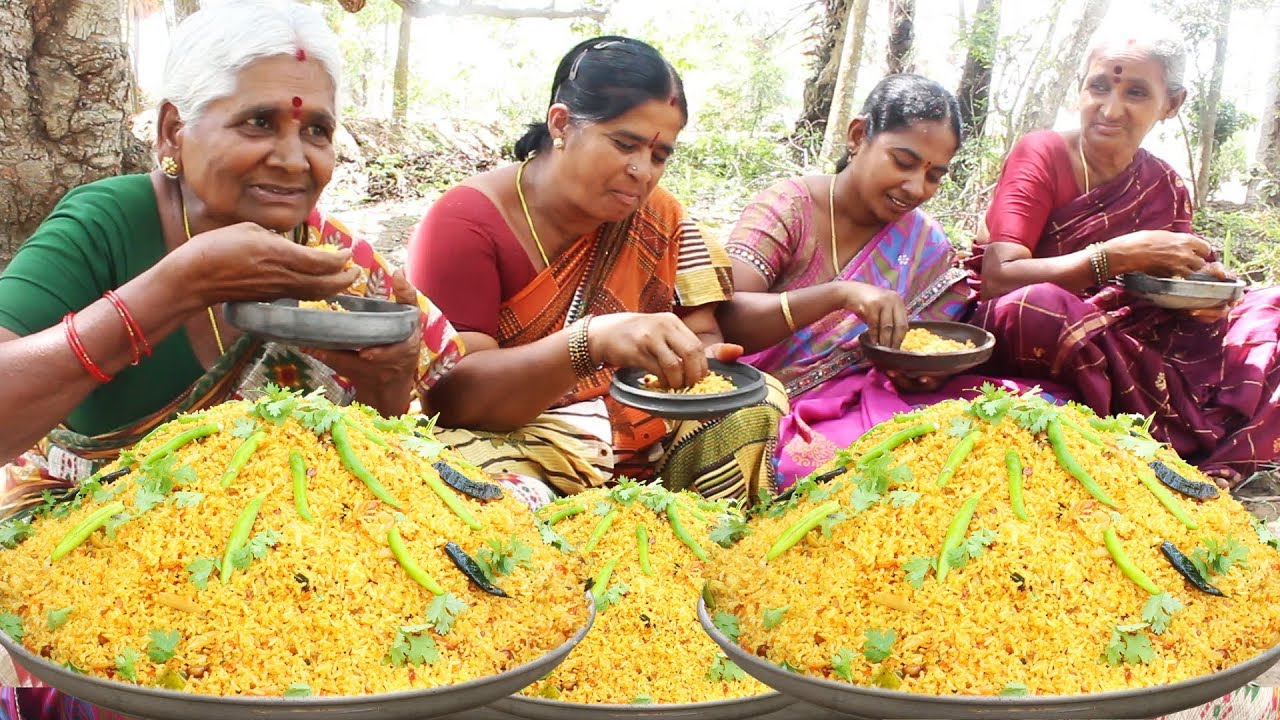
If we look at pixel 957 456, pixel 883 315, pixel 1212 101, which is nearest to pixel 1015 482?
pixel 957 456

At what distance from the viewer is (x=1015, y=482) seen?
1.43 metres

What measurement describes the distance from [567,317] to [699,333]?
1.86ft

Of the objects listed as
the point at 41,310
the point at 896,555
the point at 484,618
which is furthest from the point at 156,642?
the point at 41,310

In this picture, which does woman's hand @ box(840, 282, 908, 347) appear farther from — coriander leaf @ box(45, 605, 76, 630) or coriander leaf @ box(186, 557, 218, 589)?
coriander leaf @ box(45, 605, 76, 630)

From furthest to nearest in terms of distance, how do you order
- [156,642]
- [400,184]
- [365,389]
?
[400,184]
[365,389]
[156,642]

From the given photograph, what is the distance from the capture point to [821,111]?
1049 centimetres

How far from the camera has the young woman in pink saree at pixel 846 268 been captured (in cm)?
378

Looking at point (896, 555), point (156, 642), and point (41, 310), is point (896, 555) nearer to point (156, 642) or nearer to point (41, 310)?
point (156, 642)

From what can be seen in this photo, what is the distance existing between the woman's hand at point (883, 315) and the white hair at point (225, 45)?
2.00 metres

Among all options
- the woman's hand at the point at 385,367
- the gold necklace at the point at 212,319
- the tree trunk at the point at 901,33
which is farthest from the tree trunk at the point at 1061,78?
the gold necklace at the point at 212,319

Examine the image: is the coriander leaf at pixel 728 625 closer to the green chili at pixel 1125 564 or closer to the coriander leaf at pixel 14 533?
the green chili at pixel 1125 564

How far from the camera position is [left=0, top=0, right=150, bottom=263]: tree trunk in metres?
3.82

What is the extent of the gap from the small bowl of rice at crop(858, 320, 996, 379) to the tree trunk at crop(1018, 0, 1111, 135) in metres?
6.05

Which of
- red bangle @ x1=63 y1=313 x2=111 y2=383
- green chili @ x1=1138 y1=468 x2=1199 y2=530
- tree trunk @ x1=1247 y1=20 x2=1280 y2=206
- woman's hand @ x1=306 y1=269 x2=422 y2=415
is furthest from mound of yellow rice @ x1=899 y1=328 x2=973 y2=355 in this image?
tree trunk @ x1=1247 y1=20 x2=1280 y2=206
